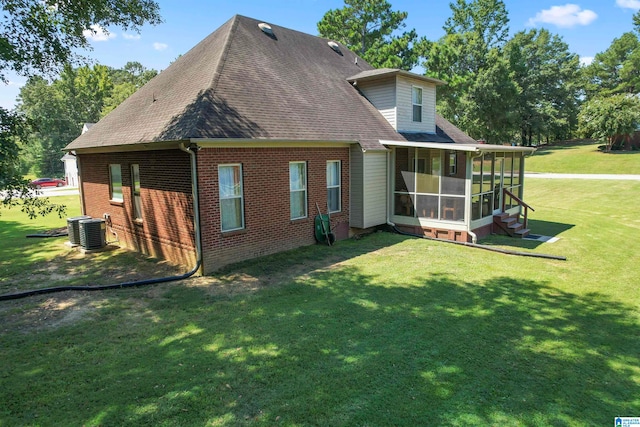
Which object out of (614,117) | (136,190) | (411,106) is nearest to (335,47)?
(411,106)

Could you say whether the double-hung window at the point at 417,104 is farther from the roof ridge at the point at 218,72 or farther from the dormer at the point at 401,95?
the roof ridge at the point at 218,72

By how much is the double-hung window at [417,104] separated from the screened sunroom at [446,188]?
2.38 meters

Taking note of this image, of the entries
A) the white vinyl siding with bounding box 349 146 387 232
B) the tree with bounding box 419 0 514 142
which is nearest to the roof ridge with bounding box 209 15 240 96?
the white vinyl siding with bounding box 349 146 387 232

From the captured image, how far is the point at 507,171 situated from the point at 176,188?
11.9 meters

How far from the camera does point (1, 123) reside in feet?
23.1

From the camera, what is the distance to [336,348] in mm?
5652

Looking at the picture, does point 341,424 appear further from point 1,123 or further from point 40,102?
point 40,102

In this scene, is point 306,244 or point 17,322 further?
point 306,244

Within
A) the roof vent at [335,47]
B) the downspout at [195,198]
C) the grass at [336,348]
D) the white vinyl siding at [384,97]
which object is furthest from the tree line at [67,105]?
the grass at [336,348]

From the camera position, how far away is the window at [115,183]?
12203 millimetres

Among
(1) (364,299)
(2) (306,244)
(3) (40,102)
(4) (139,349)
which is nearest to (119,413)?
(4) (139,349)

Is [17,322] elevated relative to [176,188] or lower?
lower

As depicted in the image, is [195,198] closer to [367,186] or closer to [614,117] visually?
[367,186]

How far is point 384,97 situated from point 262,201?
7243mm
